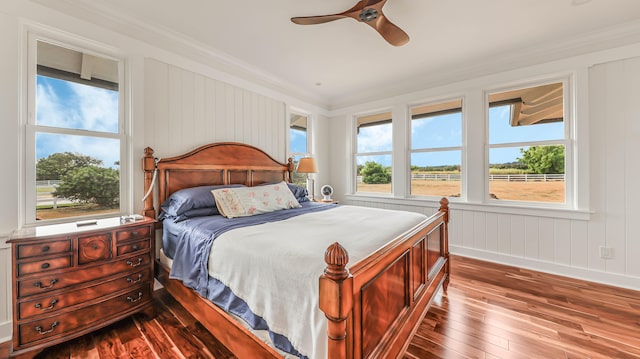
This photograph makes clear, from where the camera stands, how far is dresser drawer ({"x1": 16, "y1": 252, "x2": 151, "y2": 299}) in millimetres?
1546

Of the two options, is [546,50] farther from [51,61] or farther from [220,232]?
[51,61]

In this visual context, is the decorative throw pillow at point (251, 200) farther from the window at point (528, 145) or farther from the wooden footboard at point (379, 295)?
the window at point (528, 145)

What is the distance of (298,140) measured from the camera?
4.44 metres

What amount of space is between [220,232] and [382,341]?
1223 millimetres

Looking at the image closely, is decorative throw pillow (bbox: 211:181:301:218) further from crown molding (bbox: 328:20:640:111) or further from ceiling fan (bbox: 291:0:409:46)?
crown molding (bbox: 328:20:640:111)

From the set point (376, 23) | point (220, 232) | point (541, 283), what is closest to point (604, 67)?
point (541, 283)

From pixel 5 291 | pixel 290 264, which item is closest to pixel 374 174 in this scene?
pixel 290 264

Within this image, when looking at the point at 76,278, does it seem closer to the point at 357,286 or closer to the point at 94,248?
the point at 94,248

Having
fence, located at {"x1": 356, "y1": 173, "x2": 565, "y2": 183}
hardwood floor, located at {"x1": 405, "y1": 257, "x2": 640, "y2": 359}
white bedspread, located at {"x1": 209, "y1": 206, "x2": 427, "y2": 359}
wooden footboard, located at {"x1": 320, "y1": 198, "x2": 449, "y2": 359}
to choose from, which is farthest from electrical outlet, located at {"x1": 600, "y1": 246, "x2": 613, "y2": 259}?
white bedspread, located at {"x1": 209, "y1": 206, "x2": 427, "y2": 359}

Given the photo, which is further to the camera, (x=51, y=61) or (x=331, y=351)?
(x=51, y=61)

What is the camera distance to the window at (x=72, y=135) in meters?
1.99

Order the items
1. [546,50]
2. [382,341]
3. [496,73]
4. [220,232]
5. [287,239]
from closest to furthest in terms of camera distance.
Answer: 1. [382,341]
2. [287,239]
3. [220,232]
4. [546,50]
5. [496,73]

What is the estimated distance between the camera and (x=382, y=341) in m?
1.30

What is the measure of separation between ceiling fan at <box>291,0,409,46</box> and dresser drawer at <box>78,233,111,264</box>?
2.22 metres
